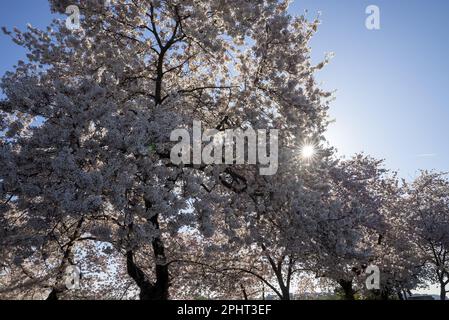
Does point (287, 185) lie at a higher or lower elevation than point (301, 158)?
lower

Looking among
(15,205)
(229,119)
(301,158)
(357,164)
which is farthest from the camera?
(357,164)

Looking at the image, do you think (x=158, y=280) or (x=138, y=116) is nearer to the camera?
(x=138, y=116)

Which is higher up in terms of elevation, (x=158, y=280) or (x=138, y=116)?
(x=138, y=116)

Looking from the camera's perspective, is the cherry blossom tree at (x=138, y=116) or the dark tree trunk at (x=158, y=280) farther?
the dark tree trunk at (x=158, y=280)

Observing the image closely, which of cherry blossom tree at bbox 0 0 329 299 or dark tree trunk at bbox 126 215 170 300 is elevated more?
cherry blossom tree at bbox 0 0 329 299

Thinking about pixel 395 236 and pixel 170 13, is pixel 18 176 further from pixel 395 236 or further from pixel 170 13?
pixel 395 236

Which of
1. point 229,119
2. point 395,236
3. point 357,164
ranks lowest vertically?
point 395,236

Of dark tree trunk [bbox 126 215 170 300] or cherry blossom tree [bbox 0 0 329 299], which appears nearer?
cherry blossom tree [bbox 0 0 329 299]

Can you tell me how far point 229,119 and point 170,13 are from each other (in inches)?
188

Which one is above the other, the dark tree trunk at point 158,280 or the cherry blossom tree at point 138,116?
the cherry blossom tree at point 138,116

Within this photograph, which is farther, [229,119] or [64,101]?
[229,119]
